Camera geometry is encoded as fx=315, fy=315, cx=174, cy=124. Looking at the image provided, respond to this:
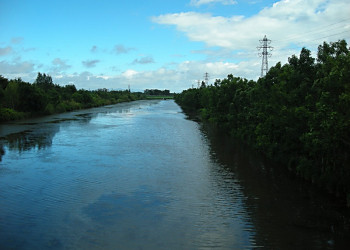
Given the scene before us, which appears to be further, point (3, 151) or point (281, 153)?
point (3, 151)

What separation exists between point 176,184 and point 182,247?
674 cm

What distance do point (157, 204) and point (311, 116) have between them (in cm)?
820

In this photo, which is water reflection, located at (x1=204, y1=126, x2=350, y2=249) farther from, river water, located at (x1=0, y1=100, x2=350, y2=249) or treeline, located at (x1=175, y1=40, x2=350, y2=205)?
treeline, located at (x1=175, y1=40, x2=350, y2=205)

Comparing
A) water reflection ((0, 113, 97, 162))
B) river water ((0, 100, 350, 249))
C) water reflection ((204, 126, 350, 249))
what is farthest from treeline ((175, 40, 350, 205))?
water reflection ((0, 113, 97, 162))

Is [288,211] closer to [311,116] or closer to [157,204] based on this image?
[311,116]

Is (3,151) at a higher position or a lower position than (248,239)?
higher

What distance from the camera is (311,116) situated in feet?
48.0

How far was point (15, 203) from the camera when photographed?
14.1 metres

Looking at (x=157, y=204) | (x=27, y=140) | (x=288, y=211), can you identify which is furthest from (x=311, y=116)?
(x=27, y=140)

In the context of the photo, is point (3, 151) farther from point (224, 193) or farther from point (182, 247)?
point (182, 247)

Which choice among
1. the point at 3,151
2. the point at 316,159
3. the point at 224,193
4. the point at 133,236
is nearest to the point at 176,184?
the point at 224,193

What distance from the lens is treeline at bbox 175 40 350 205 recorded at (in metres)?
12.4

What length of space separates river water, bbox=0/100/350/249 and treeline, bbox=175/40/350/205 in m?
1.31

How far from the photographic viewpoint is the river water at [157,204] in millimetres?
11125
